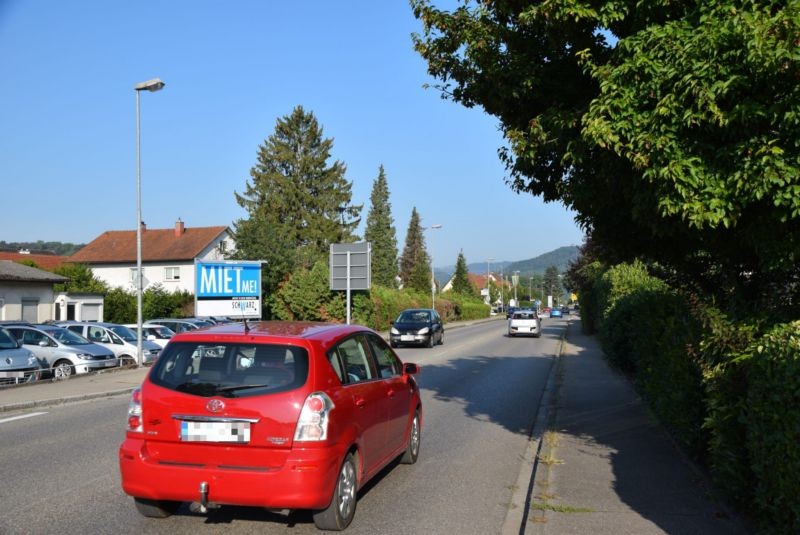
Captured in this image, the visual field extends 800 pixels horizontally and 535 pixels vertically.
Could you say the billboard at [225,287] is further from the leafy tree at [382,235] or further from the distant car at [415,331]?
the leafy tree at [382,235]

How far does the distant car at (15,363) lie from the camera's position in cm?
1527

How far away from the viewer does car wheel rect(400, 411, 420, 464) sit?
764 cm

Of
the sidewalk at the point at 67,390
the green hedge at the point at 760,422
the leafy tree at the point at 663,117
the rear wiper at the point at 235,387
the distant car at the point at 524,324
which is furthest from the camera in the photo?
the distant car at the point at 524,324

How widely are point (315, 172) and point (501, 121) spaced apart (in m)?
60.7

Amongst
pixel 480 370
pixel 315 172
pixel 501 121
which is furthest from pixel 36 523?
pixel 315 172

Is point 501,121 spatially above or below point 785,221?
above

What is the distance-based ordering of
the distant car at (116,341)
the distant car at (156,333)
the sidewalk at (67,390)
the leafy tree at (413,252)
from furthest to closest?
the leafy tree at (413,252) < the distant car at (156,333) < the distant car at (116,341) < the sidewalk at (67,390)

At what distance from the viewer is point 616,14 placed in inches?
231

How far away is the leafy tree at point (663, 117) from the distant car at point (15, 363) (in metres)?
12.4

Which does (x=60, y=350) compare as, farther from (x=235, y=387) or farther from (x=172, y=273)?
(x=172, y=273)

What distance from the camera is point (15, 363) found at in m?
15.4

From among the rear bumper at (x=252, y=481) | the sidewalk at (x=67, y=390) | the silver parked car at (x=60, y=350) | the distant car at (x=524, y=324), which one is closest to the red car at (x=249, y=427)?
the rear bumper at (x=252, y=481)

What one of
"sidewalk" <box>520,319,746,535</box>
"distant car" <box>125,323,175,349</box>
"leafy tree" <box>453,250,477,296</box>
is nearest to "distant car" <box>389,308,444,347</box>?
"distant car" <box>125,323,175,349</box>

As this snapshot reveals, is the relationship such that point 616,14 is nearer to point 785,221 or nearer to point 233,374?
point 785,221
